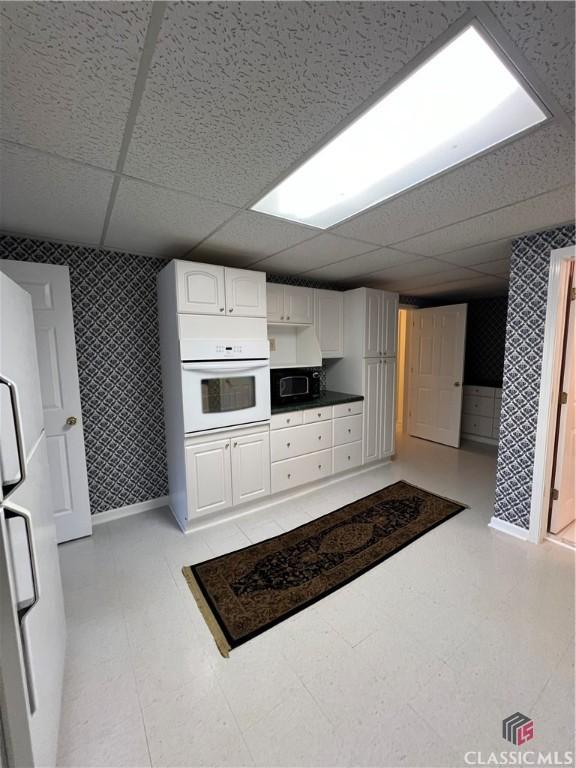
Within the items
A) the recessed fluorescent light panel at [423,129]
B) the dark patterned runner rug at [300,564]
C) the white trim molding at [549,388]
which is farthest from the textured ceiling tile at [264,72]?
the dark patterned runner rug at [300,564]

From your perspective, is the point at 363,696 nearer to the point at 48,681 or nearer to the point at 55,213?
the point at 48,681

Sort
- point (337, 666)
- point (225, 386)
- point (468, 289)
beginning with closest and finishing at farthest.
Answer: point (337, 666)
point (225, 386)
point (468, 289)

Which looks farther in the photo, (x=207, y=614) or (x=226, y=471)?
(x=226, y=471)

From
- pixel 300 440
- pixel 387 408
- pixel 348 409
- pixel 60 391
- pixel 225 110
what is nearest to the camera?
pixel 225 110

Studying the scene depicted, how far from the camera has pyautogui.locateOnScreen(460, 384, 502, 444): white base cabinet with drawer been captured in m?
4.62

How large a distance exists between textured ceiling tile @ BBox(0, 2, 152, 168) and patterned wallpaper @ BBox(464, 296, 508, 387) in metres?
5.31

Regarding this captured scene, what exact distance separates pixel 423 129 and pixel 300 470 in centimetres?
269

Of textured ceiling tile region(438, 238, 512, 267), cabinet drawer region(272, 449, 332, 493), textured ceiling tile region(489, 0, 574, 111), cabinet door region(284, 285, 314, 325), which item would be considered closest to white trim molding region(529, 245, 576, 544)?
textured ceiling tile region(438, 238, 512, 267)

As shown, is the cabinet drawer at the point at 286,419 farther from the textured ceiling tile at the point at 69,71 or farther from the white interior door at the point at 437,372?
the white interior door at the point at 437,372

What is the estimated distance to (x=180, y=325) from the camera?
2316 millimetres

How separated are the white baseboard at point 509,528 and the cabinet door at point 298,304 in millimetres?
2485

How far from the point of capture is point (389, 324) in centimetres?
377

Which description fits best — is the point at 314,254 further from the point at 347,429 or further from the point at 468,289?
the point at 468,289

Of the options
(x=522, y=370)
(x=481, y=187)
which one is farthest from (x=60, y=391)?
(x=522, y=370)
